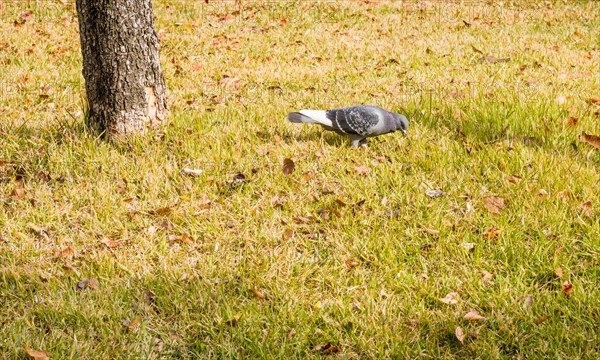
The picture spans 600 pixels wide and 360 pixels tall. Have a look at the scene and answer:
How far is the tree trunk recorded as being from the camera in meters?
4.34

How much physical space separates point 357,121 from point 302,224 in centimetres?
107

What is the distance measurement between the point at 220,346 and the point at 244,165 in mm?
1872

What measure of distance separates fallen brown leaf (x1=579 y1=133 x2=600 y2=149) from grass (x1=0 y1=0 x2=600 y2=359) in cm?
6

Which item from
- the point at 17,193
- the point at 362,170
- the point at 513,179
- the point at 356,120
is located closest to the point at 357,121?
the point at 356,120

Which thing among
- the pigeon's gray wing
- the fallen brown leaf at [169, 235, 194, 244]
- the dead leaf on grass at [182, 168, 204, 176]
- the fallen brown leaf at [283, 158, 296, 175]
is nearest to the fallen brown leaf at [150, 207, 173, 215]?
the fallen brown leaf at [169, 235, 194, 244]

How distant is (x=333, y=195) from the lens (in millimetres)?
3953

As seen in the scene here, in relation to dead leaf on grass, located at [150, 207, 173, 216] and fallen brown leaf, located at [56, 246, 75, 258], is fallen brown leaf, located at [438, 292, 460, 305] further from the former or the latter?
fallen brown leaf, located at [56, 246, 75, 258]

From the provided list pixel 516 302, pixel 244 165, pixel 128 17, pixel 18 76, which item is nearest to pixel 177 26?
pixel 18 76

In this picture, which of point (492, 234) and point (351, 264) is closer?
point (351, 264)

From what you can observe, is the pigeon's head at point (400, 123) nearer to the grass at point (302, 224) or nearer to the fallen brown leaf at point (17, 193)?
the grass at point (302, 224)

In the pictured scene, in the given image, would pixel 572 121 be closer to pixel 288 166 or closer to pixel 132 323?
pixel 288 166

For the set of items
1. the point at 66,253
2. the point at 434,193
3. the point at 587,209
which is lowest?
the point at 66,253

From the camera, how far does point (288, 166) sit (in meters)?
4.25

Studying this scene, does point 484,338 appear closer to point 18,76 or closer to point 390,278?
point 390,278
